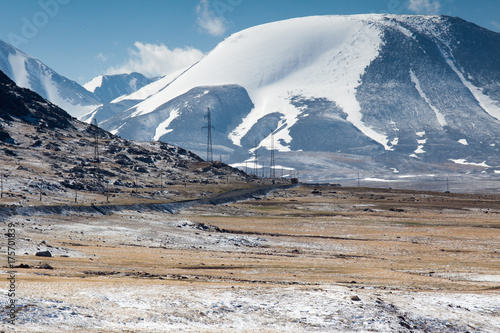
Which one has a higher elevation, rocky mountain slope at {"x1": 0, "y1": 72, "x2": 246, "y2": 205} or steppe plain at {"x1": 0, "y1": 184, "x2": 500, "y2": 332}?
rocky mountain slope at {"x1": 0, "y1": 72, "x2": 246, "y2": 205}

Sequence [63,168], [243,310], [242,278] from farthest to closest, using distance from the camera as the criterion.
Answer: [63,168]
[242,278]
[243,310]

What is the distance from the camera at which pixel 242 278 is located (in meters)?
39.8

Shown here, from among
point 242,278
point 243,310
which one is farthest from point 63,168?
point 243,310

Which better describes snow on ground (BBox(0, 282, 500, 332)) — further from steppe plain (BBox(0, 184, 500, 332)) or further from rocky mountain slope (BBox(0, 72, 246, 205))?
rocky mountain slope (BBox(0, 72, 246, 205))

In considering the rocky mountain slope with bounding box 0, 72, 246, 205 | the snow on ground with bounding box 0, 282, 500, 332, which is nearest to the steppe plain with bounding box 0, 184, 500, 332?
the snow on ground with bounding box 0, 282, 500, 332

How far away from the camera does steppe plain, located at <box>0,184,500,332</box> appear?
28.4 metres

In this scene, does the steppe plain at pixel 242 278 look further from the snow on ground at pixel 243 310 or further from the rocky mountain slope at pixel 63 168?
the rocky mountain slope at pixel 63 168

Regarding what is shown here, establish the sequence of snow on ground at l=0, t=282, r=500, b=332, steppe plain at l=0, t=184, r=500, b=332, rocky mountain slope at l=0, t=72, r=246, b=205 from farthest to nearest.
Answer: rocky mountain slope at l=0, t=72, r=246, b=205, steppe plain at l=0, t=184, r=500, b=332, snow on ground at l=0, t=282, r=500, b=332

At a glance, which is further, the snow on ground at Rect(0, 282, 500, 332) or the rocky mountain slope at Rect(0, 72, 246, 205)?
the rocky mountain slope at Rect(0, 72, 246, 205)

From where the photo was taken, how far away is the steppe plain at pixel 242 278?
2844 centimetres

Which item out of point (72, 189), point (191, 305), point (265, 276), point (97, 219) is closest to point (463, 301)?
point (265, 276)

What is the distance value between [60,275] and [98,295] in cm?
662

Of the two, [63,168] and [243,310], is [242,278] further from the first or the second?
[63,168]

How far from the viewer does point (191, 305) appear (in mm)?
30109
